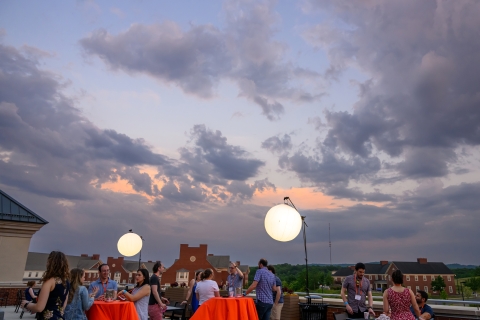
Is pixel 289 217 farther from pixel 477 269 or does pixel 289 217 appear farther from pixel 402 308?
pixel 477 269

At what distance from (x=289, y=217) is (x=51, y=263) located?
5895mm

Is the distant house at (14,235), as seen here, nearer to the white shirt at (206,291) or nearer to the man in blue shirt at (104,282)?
the man in blue shirt at (104,282)

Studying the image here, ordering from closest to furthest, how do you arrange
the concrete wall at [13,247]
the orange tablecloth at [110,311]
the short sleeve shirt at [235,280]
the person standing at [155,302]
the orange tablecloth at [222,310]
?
the orange tablecloth at [110,311] → the orange tablecloth at [222,310] → the person standing at [155,302] → the short sleeve shirt at [235,280] → the concrete wall at [13,247]

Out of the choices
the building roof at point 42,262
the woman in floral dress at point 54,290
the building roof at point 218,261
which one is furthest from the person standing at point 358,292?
the building roof at point 42,262

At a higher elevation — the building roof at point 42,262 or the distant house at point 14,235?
the distant house at point 14,235

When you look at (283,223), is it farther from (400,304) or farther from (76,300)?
(76,300)

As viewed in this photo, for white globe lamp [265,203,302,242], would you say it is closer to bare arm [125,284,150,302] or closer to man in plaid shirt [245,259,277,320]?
man in plaid shirt [245,259,277,320]

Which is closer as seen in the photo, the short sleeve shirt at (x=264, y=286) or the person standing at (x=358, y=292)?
the person standing at (x=358, y=292)

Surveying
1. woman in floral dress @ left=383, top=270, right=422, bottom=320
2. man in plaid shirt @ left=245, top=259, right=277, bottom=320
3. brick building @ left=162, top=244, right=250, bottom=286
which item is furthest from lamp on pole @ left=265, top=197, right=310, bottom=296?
brick building @ left=162, top=244, right=250, bottom=286

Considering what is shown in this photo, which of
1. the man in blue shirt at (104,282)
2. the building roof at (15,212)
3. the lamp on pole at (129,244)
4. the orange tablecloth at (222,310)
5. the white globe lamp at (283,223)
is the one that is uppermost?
the building roof at (15,212)

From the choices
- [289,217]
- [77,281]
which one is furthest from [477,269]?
[77,281]

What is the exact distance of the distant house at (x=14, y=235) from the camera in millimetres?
12914

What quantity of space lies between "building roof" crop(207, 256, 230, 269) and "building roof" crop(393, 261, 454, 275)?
34.7m

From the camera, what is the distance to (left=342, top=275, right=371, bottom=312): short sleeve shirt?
6117mm
